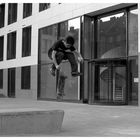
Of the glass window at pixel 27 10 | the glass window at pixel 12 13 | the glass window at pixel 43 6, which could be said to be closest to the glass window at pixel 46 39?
the glass window at pixel 43 6

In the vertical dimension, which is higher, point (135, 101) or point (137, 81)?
point (137, 81)

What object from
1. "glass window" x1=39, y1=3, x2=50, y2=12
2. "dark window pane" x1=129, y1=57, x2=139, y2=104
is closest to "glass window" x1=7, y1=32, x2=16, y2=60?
"glass window" x1=39, y1=3, x2=50, y2=12

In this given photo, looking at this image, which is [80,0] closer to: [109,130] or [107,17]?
[107,17]

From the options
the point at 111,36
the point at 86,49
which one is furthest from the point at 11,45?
the point at 111,36

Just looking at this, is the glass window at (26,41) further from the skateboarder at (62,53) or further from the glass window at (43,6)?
the skateboarder at (62,53)

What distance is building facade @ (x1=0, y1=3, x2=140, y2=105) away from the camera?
58.5ft

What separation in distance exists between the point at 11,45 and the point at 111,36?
12419 millimetres

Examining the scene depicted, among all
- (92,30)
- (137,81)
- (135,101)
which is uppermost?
(92,30)

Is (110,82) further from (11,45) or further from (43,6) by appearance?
(11,45)

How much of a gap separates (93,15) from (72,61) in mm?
15086

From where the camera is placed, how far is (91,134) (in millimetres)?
7824

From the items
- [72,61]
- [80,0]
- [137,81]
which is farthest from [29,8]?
[72,61]

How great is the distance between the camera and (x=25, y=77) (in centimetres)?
2611

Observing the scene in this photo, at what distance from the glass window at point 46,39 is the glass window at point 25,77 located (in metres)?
2.19
